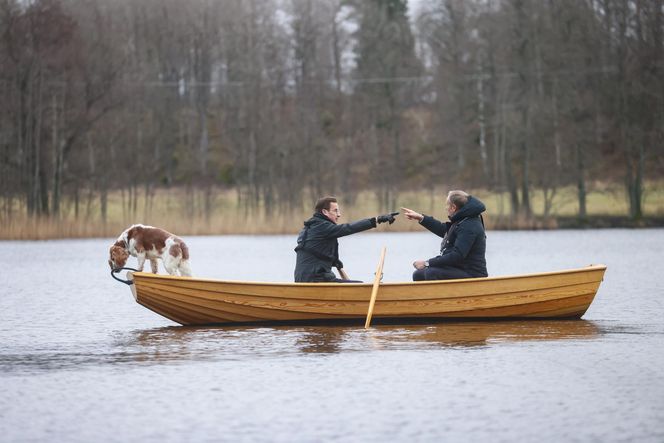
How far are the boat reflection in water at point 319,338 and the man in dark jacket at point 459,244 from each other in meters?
0.60

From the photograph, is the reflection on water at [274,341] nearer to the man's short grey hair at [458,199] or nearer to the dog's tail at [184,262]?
the dog's tail at [184,262]

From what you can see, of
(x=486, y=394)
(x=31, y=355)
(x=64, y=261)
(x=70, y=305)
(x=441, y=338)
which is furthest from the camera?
(x=64, y=261)

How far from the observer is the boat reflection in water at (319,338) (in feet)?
36.9

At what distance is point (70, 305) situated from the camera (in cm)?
1708

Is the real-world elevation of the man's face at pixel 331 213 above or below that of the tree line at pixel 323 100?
below

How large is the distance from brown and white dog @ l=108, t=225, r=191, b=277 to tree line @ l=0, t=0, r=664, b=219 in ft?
70.7

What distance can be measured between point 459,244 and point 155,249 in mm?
3838

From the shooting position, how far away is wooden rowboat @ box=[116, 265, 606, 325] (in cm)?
1277

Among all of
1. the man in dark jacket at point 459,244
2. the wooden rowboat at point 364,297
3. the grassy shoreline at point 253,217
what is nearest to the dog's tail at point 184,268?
the wooden rowboat at point 364,297

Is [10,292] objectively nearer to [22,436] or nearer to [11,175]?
[22,436]

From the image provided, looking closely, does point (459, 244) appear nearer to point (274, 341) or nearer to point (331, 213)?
point (331, 213)

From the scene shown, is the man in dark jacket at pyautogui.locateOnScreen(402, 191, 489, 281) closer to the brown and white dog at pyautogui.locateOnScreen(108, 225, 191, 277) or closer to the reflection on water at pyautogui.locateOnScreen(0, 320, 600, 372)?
the reflection on water at pyautogui.locateOnScreen(0, 320, 600, 372)

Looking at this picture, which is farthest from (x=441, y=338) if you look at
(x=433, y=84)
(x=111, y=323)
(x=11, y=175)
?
(x=433, y=84)

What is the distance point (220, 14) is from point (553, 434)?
6080 centimetres
